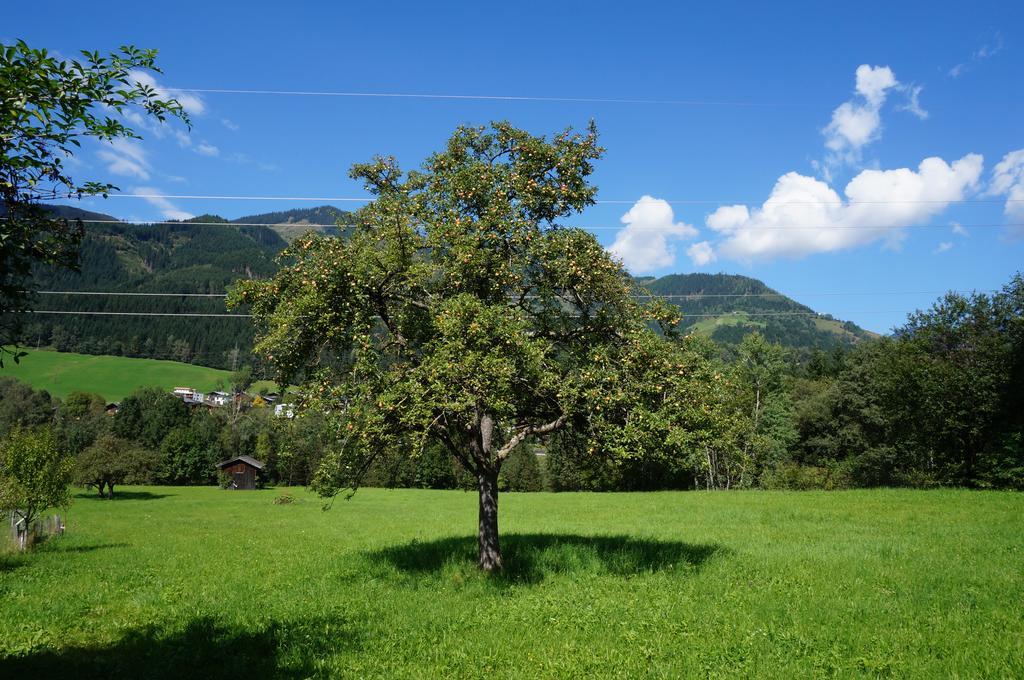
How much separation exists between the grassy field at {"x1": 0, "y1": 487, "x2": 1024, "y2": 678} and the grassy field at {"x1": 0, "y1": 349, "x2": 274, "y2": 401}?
445 ft

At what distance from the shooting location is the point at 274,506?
59844 mm

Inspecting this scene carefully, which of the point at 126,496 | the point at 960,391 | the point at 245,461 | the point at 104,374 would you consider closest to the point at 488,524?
the point at 960,391

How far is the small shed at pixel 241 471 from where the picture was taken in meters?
90.8

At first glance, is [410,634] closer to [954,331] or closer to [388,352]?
Result: [388,352]

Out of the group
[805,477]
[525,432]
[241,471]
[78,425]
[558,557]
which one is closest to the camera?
[525,432]

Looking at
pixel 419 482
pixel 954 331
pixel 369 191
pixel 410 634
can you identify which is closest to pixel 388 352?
pixel 369 191

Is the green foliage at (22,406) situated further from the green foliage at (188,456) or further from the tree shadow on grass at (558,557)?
the tree shadow on grass at (558,557)

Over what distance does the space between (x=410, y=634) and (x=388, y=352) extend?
7393 millimetres

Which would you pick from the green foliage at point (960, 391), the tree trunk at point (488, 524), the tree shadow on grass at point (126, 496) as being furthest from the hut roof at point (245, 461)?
the tree trunk at point (488, 524)

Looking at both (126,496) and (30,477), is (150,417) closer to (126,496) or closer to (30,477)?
(126,496)

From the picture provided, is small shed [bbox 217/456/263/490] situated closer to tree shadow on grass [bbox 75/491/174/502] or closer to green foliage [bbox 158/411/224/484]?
green foliage [bbox 158/411/224/484]

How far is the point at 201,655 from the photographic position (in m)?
11.5

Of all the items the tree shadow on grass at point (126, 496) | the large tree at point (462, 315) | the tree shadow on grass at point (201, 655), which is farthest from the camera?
the tree shadow on grass at point (126, 496)

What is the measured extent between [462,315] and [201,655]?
871 centimetres
